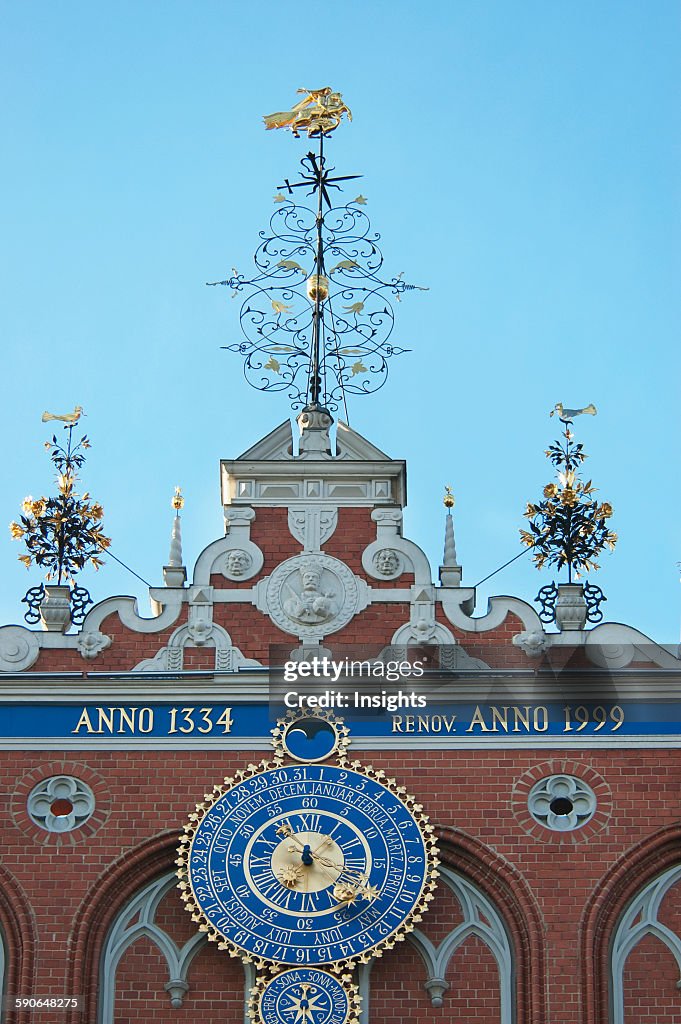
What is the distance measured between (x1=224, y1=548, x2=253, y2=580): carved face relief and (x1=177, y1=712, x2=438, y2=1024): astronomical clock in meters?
1.50

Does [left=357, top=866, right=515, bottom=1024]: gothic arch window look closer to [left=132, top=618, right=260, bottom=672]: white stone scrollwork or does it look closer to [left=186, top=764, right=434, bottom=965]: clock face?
[left=186, top=764, right=434, bottom=965]: clock face

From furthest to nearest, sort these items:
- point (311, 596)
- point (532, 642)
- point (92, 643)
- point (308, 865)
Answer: point (311, 596), point (92, 643), point (532, 642), point (308, 865)

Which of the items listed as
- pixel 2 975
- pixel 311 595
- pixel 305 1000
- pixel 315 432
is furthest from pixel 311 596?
pixel 2 975

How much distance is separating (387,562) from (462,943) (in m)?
3.49

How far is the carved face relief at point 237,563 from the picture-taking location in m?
20.5

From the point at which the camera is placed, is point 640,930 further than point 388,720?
No

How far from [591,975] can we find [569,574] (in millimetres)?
3700

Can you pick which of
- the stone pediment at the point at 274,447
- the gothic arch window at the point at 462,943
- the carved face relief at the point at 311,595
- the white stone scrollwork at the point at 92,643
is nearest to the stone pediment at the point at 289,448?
the stone pediment at the point at 274,447

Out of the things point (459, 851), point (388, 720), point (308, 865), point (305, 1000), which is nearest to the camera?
point (305, 1000)

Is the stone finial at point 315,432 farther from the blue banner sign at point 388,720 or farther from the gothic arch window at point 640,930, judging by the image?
the gothic arch window at point 640,930

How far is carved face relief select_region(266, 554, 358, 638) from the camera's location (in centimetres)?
2023

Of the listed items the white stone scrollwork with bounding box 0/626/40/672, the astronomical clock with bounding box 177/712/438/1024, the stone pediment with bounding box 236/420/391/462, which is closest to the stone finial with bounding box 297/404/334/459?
the stone pediment with bounding box 236/420/391/462

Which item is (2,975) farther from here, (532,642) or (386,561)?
(532,642)

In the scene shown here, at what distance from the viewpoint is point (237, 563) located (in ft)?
67.2
